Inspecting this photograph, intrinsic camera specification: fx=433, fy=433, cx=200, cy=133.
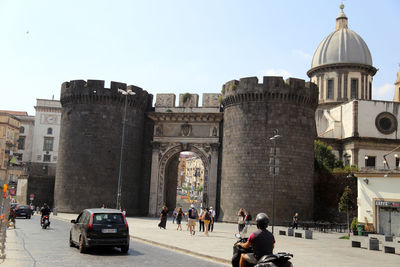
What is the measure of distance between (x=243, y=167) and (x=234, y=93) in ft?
20.5

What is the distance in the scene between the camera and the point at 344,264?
12602mm

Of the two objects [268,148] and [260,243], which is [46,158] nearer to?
[268,148]

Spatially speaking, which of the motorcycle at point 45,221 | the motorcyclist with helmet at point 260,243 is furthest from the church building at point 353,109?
the motorcyclist with helmet at point 260,243

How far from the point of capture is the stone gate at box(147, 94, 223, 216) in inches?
1518

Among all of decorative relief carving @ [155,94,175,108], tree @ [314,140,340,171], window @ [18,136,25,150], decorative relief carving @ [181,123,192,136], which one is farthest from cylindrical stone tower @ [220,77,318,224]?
window @ [18,136,25,150]

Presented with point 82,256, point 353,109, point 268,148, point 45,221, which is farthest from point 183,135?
point 82,256

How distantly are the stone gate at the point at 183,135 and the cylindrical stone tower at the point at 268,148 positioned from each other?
9.49 ft

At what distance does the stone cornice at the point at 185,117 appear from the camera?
3866 cm

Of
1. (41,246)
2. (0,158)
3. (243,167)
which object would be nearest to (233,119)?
(243,167)

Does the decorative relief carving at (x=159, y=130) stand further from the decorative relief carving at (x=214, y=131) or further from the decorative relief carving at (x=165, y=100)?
the decorative relief carving at (x=214, y=131)

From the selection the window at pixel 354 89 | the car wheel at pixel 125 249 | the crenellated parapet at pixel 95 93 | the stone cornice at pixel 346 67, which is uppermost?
the stone cornice at pixel 346 67

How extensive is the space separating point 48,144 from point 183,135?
43.8 meters

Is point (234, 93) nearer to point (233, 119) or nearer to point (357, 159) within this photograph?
point (233, 119)

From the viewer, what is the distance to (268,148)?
33469 mm
